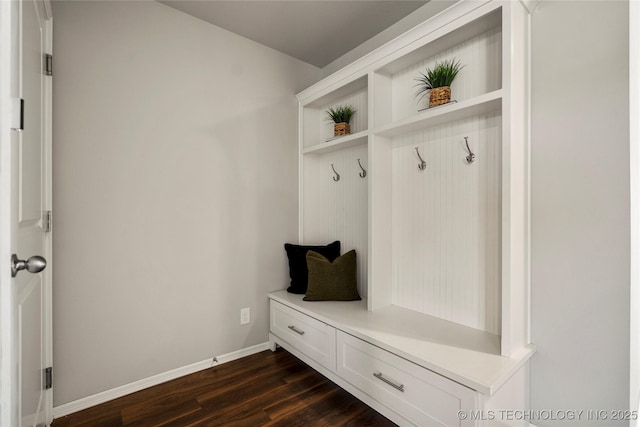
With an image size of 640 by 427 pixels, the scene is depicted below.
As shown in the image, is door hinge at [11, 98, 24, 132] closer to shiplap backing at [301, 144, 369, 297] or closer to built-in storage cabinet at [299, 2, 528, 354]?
built-in storage cabinet at [299, 2, 528, 354]

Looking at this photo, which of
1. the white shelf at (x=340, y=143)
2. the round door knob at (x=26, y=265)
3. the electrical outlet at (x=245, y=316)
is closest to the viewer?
the round door knob at (x=26, y=265)

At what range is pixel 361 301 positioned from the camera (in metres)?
2.30

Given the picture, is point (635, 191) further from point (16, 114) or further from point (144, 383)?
point (144, 383)

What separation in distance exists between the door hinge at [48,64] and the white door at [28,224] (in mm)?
27

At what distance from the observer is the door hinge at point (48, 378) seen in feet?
5.30

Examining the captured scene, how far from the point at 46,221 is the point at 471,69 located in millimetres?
2492

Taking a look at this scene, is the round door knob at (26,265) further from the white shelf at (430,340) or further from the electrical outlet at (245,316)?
the electrical outlet at (245,316)

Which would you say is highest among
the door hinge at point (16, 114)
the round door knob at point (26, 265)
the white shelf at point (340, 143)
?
the white shelf at point (340, 143)

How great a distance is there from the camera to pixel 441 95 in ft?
5.84

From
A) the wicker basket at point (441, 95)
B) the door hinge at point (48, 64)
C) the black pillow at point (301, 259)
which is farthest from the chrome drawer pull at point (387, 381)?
the door hinge at point (48, 64)

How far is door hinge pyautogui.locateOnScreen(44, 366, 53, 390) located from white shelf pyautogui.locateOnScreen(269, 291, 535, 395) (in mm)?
1411

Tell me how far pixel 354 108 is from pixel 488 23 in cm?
111

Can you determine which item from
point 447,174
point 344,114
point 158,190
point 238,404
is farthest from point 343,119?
point 238,404

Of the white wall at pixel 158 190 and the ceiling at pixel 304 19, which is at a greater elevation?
the ceiling at pixel 304 19
